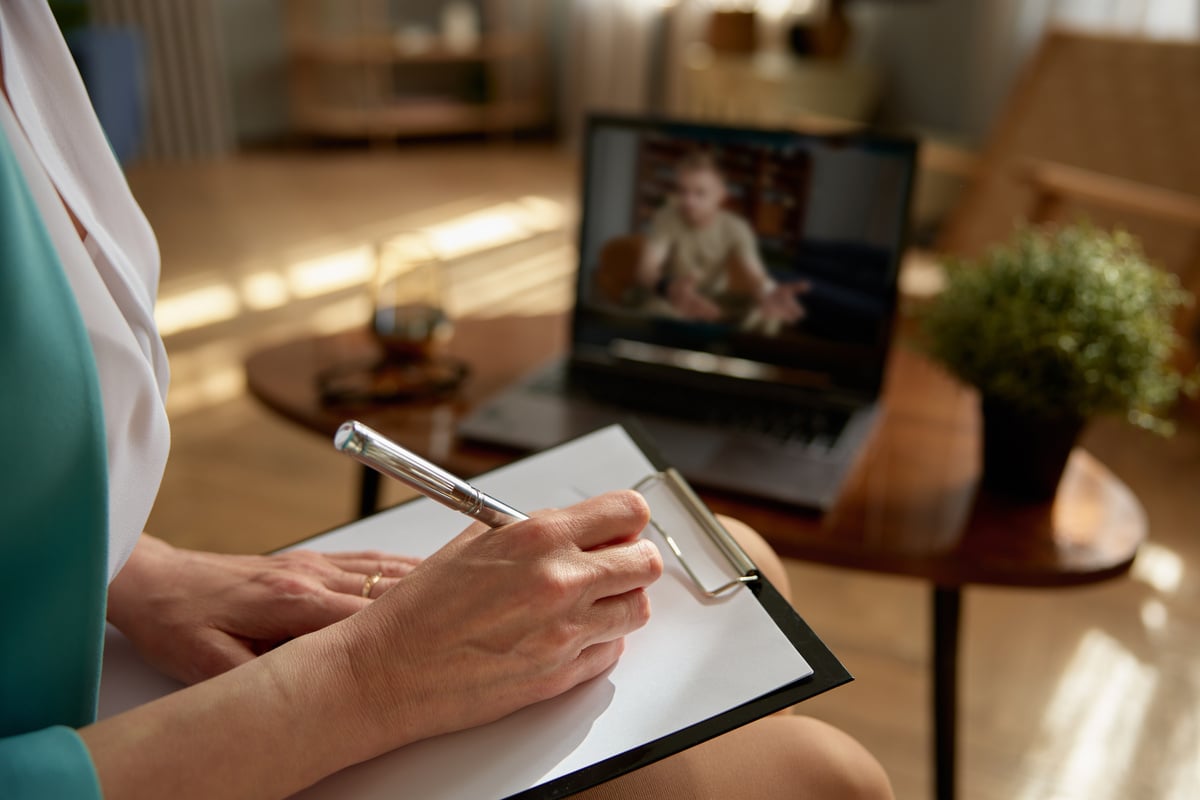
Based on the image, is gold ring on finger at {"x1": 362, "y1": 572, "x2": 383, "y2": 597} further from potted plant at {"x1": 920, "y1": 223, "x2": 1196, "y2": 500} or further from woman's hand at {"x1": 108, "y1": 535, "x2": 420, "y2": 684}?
potted plant at {"x1": 920, "y1": 223, "x2": 1196, "y2": 500}

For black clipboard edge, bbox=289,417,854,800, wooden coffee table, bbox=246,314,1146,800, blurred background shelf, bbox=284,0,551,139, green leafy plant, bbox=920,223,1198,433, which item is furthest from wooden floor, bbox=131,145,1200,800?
blurred background shelf, bbox=284,0,551,139

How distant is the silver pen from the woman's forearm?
0.09m

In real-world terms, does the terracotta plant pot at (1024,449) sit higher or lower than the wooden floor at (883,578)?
higher

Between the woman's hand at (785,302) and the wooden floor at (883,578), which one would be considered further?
the wooden floor at (883,578)

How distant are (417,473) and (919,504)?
0.60 meters

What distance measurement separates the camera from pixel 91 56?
322 centimetres

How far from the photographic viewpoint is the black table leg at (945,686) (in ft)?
3.28

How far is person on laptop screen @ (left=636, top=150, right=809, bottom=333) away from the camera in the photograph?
1121mm

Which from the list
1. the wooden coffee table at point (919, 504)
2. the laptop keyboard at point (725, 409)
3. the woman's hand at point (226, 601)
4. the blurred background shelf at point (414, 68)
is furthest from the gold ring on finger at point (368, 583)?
→ the blurred background shelf at point (414, 68)

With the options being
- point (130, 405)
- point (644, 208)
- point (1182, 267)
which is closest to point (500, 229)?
point (1182, 267)

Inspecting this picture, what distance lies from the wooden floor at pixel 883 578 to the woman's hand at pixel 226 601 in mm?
820

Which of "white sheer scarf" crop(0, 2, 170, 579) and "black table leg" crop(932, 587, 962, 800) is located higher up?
"white sheer scarf" crop(0, 2, 170, 579)

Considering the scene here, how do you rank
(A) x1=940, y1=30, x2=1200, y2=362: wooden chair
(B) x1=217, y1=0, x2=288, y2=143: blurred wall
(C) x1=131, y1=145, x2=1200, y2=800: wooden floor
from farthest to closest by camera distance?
(B) x1=217, y1=0, x2=288, y2=143: blurred wall, (A) x1=940, y1=30, x2=1200, y2=362: wooden chair, (C) x1=131, y1=145, x2=1200, y2=800: wooden floor

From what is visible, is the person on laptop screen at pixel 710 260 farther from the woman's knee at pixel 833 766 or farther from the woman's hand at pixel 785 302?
the woman's knee at pixel 833 766
